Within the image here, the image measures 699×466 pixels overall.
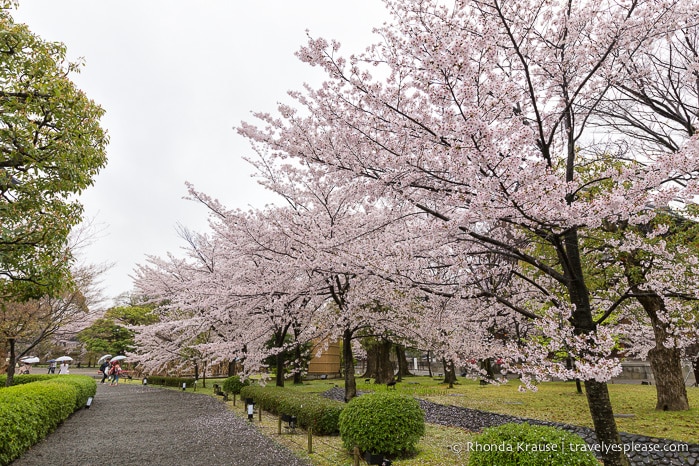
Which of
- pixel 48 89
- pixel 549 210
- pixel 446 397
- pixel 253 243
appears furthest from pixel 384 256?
pixel 446 397

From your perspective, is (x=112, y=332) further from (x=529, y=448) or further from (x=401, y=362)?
(x=529, y=448)

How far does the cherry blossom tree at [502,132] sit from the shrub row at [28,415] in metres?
6.93

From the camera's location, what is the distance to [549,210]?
467cm

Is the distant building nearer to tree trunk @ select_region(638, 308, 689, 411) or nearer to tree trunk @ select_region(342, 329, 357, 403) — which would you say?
tree trunk @ select_region(342, 329, 357, 403)

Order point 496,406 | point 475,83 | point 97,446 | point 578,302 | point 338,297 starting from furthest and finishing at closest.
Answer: point 496,406 < point 338,297 < point 97,446 < point 578,302 < point 475,83

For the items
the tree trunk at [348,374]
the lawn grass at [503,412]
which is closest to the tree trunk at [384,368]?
the lawn grass at [503,412]

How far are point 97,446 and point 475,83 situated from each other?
10.4 meters

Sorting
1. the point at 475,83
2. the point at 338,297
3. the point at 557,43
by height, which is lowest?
the point at 338,297

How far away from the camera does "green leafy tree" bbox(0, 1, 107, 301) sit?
564 centimetres

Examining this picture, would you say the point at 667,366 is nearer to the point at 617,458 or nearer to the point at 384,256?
the point at 617,458

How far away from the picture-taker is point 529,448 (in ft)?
13.8

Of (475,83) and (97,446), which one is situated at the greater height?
(475,83)

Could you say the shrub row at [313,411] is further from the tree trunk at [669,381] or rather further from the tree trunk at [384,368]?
the tree trunk at [384,368]

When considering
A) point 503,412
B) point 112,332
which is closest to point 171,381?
point 112,332
